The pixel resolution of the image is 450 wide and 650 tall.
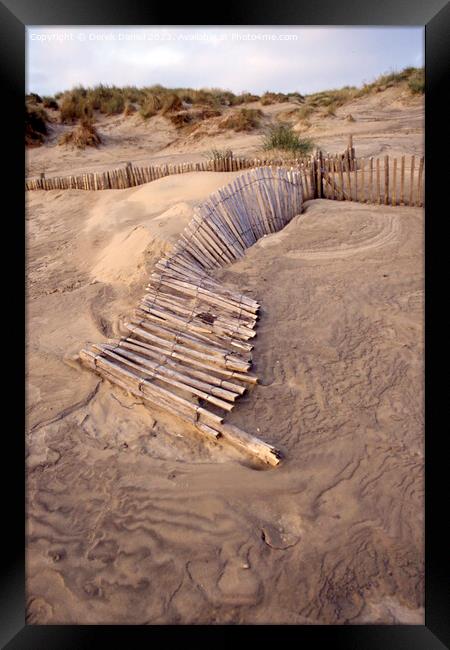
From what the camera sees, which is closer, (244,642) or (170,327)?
(244,642)

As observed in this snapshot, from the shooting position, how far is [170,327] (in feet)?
12.9

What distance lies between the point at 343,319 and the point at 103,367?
195 cm

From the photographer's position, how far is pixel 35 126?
14.3 m

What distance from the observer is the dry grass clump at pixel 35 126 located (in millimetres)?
13980

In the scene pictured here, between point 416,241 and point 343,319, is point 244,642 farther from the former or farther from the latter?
Answer: point 416,241

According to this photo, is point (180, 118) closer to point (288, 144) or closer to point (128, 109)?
point (128, 109)

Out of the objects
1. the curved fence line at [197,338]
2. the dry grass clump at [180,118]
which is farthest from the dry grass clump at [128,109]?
the curved fence line at [197,338]

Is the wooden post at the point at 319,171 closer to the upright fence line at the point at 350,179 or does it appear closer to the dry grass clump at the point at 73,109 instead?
the upright fence line at the point at 350,179

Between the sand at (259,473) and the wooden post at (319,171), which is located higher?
the wooden post at (319,171)

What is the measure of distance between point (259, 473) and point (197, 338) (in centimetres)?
137

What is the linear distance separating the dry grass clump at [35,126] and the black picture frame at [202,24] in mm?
13591

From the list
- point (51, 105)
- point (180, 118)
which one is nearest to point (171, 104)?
Result: point (180, 118)

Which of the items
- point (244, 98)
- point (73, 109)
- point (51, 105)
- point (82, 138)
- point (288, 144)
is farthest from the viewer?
point (244, 98)
